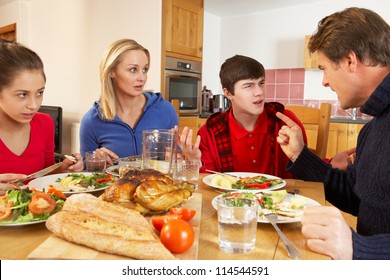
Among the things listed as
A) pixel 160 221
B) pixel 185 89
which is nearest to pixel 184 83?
pixel 185 89

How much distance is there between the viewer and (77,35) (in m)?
4.55

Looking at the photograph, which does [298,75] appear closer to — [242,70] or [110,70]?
[242,70]

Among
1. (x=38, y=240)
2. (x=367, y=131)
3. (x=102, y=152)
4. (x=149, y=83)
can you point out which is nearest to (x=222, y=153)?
(x=102, y=152)

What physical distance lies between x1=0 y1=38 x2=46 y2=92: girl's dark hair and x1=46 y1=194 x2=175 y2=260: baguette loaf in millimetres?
931

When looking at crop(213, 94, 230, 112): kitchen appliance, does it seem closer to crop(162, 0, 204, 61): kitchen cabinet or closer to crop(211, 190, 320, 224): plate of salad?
crop(162, 0, 204, 61): kitchen cabinet

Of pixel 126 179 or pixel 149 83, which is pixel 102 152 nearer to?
pixel 126 179

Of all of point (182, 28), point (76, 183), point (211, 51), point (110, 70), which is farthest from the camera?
point (211, 51)

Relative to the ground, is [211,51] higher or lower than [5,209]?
higher

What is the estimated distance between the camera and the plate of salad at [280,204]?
926mm

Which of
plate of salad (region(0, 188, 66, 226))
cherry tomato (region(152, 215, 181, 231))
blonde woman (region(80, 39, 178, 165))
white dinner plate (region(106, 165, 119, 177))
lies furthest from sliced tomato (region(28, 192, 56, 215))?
blonde woman (region(80, 39, 178, 165))

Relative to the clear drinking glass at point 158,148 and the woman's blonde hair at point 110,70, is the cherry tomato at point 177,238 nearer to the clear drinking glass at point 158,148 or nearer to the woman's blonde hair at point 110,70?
the clear drinking glass at point 158,148

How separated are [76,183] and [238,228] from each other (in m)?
0.68

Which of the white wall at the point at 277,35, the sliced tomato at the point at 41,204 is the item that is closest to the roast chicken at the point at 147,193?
the sliced tomato at the point at 41,204
